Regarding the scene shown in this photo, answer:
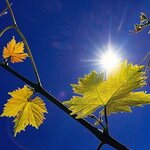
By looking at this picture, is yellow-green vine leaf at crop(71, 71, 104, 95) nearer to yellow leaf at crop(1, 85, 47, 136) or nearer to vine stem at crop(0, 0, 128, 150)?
vine stem at crop(0, 0, 128, 150)

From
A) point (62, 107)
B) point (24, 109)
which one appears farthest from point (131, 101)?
point (24, 109)

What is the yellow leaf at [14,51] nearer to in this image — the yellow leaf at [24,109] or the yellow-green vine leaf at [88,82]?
the yellow leaf at [24,109]

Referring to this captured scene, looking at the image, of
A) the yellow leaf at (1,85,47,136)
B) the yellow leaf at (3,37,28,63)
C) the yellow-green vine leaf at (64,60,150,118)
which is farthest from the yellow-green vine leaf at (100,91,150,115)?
the yellow leaf at (3,37,28,63)

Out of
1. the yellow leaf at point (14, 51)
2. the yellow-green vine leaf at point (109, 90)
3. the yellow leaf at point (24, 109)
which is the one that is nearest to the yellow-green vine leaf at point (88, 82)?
the yellow-green vine leaf at point (109, 90)

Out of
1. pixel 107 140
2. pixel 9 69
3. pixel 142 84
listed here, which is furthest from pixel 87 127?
pixel 9 69

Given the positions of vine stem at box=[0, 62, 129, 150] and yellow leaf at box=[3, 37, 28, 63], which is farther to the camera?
yellow leaf at box=[3, 37, 28, 63]

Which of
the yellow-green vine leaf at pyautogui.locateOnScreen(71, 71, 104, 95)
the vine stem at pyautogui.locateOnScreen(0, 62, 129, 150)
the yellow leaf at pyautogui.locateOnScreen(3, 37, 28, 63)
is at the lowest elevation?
the vine stem at pyautogui.locateOnScreen(0, 62, 129, 150)

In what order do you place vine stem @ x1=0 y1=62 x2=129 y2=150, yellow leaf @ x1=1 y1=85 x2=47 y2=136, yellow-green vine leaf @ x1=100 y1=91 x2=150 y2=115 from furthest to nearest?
yellow leaf @ x1=1 y1=85 x2=47 y2=136
yellow-green vine leaf @ x1=100 y1=91 x2=150 y2=115
vine stem @ x1=0 y1=62 x2=129 y2=150
